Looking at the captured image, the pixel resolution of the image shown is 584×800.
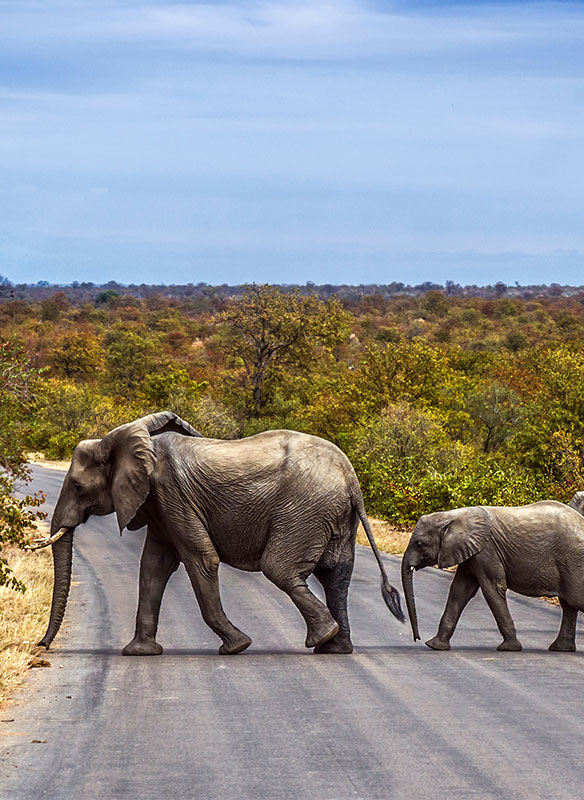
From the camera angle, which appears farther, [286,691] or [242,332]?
[242,332]

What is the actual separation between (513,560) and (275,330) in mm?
34917

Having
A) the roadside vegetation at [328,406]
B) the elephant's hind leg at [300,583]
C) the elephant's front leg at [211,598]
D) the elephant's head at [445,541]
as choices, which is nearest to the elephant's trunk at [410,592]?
the elephant's head at [445,541]

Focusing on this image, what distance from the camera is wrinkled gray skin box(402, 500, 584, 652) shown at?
1224 centimetres

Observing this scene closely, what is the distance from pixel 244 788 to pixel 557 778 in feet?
6.47

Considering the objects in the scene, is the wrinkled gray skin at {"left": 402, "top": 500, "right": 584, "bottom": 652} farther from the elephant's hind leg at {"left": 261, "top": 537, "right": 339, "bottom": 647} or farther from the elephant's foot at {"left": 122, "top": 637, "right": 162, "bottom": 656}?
the elephant's foot at {"left": 122, "top": 637, "right": 162, "bottom": 656}

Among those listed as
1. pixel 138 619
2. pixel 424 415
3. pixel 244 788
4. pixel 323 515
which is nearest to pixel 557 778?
pixel 244 788

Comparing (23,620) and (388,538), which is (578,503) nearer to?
(23,620)

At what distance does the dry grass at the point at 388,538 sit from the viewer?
74.8 feet

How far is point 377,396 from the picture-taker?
37.4m

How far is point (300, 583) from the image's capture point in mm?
11867

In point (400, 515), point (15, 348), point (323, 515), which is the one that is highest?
point (15, 348)

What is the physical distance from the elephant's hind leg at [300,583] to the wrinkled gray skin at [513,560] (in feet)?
3.92

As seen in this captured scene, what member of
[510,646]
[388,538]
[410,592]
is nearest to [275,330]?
[388,538]

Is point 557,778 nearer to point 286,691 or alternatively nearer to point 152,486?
point 286,691
